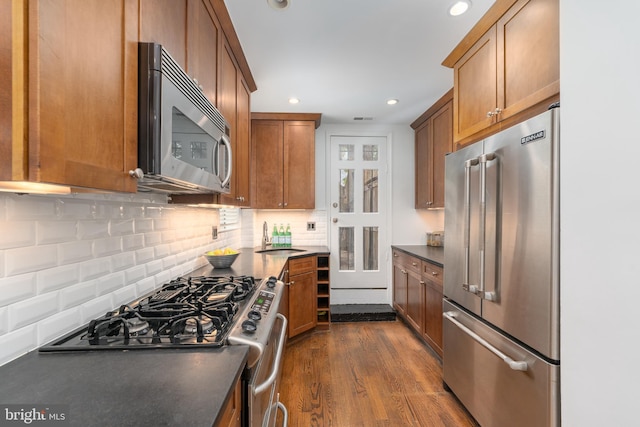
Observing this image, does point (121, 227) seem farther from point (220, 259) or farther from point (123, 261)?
point (220, 259)

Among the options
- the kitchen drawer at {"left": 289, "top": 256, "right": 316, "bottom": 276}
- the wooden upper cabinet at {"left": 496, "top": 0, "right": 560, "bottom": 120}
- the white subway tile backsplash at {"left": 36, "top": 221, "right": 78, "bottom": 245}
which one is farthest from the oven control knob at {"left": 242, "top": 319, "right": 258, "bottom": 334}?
the kitchen drawer at {"left": 289, "top": 256, "right": 316, "bottom": 276}

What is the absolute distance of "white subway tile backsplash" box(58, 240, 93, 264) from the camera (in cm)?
97

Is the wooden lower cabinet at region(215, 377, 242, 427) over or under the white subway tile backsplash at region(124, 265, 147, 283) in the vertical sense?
under

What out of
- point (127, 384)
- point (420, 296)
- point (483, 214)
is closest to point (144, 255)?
point (127, 384)

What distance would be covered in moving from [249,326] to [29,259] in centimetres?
66

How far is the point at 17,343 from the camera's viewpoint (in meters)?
0.82

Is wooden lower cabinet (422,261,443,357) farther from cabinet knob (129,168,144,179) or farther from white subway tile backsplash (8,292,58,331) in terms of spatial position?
white subway tile backsplash (8,292,58,331)

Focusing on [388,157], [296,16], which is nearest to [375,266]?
[388,157]

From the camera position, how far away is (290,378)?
2352 millimetres

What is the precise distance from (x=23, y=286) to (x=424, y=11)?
214 centimetres

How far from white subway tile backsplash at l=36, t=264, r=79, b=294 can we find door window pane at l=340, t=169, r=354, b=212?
3133 mm

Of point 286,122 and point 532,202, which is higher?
point 286,122
